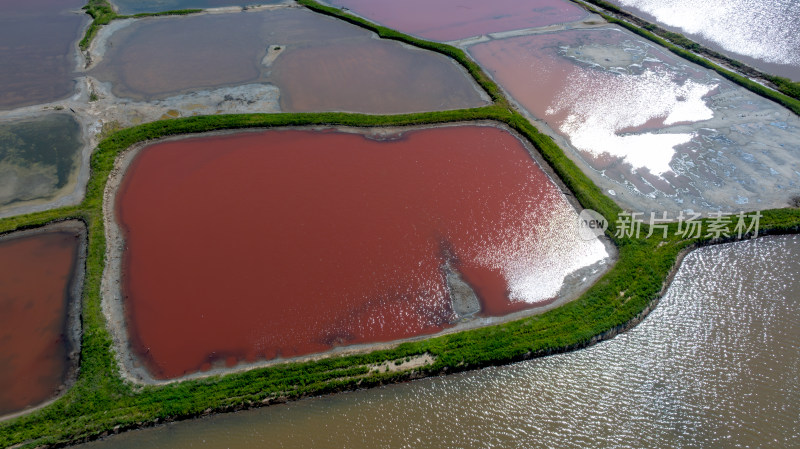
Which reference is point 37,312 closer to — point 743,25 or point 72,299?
point 72,299

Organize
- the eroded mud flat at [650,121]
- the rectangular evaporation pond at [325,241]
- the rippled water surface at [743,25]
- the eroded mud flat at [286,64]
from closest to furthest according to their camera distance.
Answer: the rectangular evaporation pond at [325,241]
the eroded mud flat at [650,121]
the eroded mud flat at [286,64]
the rippled water surface at [743,25]

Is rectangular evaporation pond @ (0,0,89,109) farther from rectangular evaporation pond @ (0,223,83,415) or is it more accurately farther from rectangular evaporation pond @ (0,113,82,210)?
rectangular evaporation pond @ (0,223,83,415)

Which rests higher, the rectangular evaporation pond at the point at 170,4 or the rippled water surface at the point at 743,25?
the rectangular evaporation pond at the point at 170,4

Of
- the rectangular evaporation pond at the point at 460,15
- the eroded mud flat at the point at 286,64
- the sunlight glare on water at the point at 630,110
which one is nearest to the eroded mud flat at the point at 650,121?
the sunlight glare on water at the point at 630,110

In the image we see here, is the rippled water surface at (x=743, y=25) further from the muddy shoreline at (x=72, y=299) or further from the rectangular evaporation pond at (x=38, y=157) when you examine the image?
the rectangular evaporation pond at (x=38, y=157)

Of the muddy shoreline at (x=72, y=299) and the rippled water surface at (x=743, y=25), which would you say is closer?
the muddy shoreline at (x=72, y=299)

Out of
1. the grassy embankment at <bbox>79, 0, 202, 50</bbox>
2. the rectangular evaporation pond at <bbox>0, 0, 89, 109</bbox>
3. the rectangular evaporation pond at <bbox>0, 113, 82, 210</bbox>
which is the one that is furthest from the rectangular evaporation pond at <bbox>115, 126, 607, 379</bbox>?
the grassy embankment at <bbox>79, 0, 202, 50</bbox>

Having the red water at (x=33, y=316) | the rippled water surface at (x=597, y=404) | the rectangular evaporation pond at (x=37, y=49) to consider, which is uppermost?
the rectangular evaporation pond at (x=37, y=49)

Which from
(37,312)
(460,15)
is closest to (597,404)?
(37,312)
